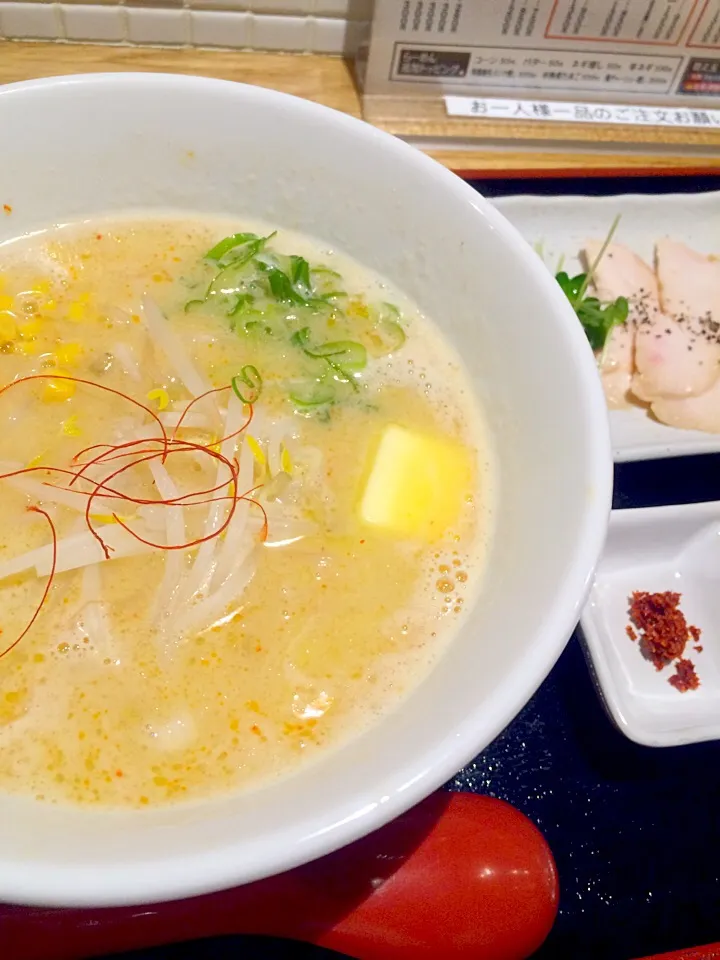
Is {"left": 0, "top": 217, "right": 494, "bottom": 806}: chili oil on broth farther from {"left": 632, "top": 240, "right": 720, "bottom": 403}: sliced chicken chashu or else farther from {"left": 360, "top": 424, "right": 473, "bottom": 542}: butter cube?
{"left": 632, "top": 240, "right": 720, "bottom": 403}: sliced chicken chashu

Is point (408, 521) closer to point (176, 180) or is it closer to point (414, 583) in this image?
point (414, 583)

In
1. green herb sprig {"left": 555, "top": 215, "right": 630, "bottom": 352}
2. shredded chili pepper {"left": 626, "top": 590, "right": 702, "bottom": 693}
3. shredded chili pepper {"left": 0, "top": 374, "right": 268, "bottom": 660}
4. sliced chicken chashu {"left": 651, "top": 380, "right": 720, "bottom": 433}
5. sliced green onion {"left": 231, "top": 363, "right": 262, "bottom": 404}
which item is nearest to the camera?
shredded chili pepper {"left": 0, "top": 374, "right": 268, "bottom": 660}

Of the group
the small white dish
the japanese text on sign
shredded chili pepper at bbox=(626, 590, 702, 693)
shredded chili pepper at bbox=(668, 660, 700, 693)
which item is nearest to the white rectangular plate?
the japanese text on sign

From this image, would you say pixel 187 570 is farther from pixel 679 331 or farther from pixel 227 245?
pixel 679 331

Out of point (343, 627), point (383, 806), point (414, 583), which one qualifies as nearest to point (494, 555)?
point (414, 583)

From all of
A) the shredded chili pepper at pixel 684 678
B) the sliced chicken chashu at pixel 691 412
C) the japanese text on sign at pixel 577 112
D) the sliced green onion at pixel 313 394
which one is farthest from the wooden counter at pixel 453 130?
the shredded chili pepper at pixel 684 678
